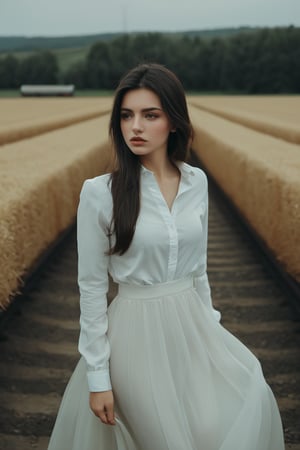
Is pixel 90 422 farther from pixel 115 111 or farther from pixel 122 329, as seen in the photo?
pixel 115 111

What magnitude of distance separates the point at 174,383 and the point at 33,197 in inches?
133

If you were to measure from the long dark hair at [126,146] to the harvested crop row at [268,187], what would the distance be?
2889 mm

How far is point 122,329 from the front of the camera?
2.06 meters

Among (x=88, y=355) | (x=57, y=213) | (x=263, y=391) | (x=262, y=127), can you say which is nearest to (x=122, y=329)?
(x=88, y=355)

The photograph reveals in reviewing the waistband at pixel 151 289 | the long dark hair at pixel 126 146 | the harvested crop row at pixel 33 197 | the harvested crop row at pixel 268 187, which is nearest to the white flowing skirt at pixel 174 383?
the waistband at pixel 151 289

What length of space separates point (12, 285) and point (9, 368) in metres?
0.65

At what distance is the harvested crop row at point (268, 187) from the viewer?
499cm

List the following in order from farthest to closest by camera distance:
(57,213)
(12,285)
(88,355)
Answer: (57,213) → (12,285) → (88,355)

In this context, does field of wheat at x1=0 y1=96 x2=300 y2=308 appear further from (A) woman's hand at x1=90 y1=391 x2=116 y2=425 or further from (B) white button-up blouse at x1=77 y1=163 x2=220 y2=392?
(A) woman's hand at x1=90 y1=391 x2=116 y2=425

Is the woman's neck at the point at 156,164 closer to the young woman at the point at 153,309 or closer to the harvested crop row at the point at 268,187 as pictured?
the young woman at the point at 153,309

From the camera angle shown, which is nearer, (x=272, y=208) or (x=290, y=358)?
(x=290, y=358)

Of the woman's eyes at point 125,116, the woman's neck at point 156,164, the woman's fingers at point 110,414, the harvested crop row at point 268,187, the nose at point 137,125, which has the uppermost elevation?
the woman's eyes at point 125,116

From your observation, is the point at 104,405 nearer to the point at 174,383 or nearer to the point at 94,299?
the point at 174,383

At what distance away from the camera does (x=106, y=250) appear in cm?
Result: 200
